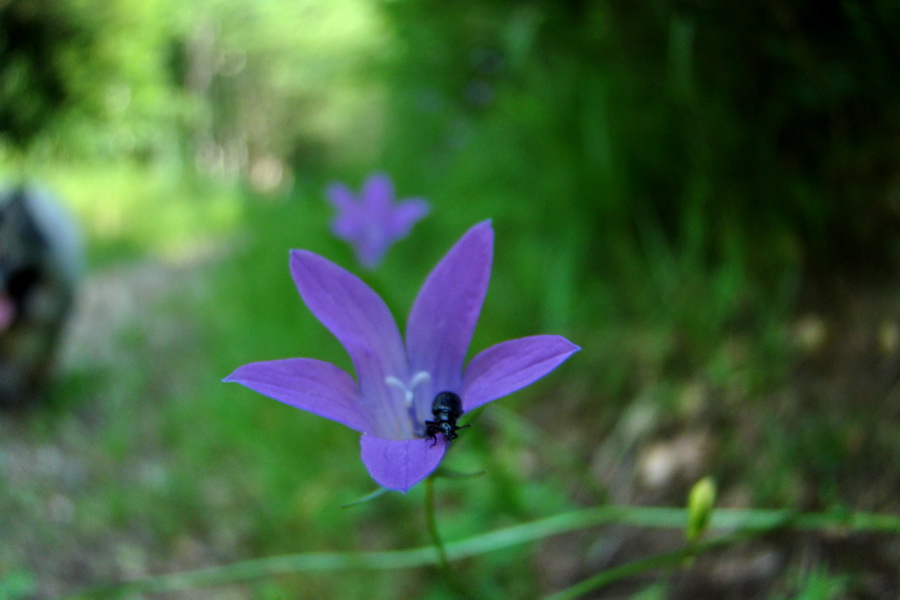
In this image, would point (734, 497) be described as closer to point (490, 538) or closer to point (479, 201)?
point (490, 538)

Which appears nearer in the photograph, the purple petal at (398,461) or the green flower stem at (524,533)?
the purple petal at (398,461)

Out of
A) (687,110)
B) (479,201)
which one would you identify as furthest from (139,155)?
(687,110)

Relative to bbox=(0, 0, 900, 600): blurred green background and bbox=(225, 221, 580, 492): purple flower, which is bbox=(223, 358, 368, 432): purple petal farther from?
bbox=(0, 0, 900, 600): blurred green background

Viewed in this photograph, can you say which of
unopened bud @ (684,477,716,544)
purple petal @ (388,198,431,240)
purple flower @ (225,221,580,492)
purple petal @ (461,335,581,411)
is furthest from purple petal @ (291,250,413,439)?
purple petal @ (388,198,431,240)

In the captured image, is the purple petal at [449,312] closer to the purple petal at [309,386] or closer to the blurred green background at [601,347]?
the purple petal at [309,386]

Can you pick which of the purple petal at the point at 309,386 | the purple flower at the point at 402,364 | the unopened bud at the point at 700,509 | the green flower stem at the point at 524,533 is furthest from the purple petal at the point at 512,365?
the green flower stem at the point at 524,533
